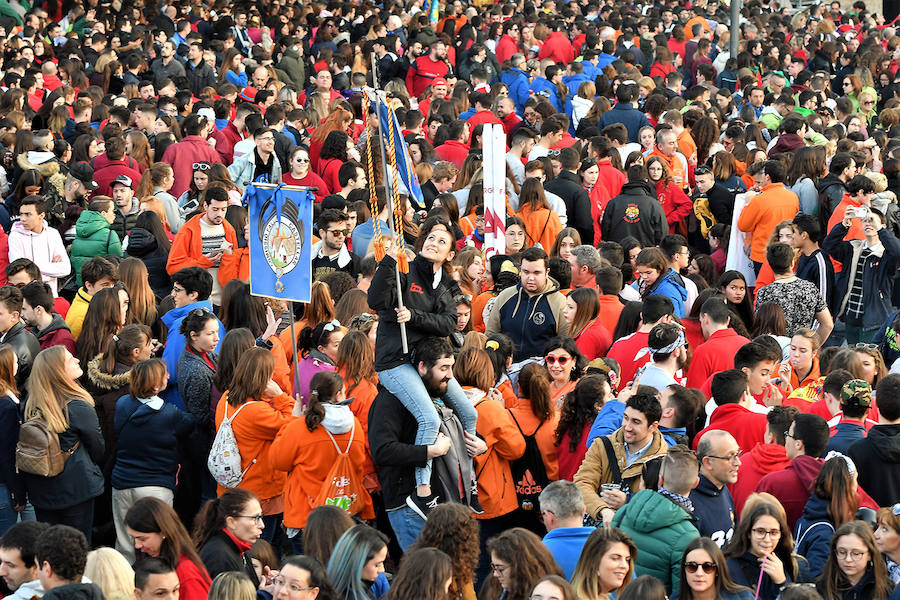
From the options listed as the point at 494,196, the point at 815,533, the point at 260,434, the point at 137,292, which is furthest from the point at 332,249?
the point at 815,533

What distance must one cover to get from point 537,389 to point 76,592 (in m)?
3.01

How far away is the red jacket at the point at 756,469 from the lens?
6.52 metres

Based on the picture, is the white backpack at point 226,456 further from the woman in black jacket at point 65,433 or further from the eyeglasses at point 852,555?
the eyeglasses at point 852,555

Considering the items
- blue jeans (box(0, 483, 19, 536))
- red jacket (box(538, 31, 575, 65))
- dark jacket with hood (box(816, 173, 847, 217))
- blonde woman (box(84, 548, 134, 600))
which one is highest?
red jacket (box(538, 31, 575, 65))

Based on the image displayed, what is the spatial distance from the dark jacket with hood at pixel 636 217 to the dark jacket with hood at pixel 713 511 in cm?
514

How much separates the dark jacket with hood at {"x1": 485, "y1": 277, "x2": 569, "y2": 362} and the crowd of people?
0.02 m

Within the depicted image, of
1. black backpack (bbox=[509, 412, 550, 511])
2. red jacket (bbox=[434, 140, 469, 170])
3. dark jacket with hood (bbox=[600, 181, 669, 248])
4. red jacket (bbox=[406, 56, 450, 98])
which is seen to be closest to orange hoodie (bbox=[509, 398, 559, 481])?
black backpack (bbox=[509, 412, 550, 511])

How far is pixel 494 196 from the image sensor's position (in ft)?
33.2

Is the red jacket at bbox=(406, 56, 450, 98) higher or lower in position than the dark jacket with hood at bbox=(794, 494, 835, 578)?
higher

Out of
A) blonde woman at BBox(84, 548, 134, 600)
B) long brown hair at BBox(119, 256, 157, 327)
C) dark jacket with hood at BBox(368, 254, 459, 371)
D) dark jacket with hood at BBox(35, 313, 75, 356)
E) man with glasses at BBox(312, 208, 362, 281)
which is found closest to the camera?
blonde woman at BBox(84, 548, 134, 600)

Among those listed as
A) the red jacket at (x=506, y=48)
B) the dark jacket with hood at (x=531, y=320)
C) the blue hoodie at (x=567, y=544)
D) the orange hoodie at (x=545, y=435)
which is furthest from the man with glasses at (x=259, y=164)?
the red jacket at (x=506, y=48)

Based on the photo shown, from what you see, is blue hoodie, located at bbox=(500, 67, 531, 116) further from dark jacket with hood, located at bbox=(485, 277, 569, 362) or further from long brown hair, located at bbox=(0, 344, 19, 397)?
long brown hair, located at bbox=(0, 344, 19, 397)

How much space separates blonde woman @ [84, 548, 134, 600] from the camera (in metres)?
5.45

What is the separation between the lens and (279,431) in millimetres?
7066
